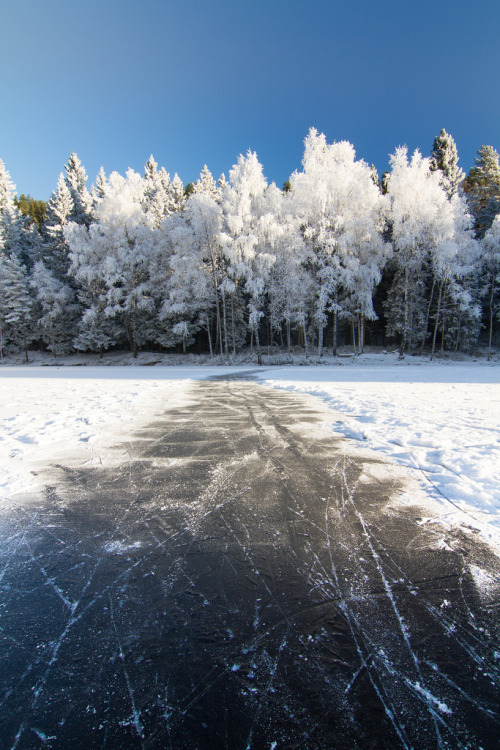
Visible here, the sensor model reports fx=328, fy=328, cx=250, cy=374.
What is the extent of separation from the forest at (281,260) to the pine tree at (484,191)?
16cm

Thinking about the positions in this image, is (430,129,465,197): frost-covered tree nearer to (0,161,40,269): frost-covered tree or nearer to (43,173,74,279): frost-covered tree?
(43,173,74,279): frost-covered tree

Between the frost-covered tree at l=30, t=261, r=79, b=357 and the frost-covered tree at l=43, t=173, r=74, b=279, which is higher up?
the frost-covered tree at l=43, t=173, r=74, b=279

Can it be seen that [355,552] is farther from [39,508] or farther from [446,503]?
[39,508]

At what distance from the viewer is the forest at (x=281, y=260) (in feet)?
76.0

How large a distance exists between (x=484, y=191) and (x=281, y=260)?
87.6ft

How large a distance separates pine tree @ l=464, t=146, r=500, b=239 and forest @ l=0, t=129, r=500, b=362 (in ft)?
0.52

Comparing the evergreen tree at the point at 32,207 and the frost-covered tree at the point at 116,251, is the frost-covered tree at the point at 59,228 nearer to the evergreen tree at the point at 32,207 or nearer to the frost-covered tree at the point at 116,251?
the frost-covered tree at the point at 116,251

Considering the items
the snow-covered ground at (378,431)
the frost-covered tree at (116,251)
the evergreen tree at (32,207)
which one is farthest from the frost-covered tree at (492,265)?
the evergreen tree at (32,207)

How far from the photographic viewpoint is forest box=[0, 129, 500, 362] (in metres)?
23.2

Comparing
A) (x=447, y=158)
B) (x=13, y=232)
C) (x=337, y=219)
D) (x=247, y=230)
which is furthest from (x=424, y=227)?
(x=13, y=232)

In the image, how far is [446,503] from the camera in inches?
132

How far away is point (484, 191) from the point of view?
113 feet

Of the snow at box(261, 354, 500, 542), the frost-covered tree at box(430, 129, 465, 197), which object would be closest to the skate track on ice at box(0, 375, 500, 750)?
the snow at box(261, 354, 500, 542)

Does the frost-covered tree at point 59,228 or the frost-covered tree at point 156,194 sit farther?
the frost-covered tree at point 59,228
